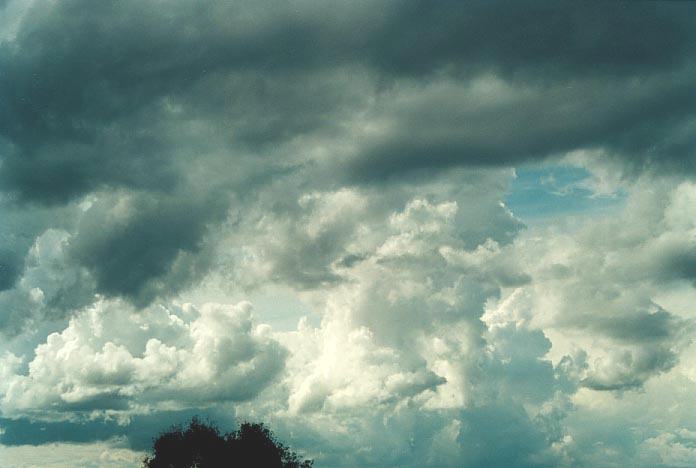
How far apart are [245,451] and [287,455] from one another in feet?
36.2

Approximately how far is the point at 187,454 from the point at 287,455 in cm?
2008

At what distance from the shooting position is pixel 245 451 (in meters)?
174

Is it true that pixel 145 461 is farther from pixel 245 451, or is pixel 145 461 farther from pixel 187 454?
pixel 245 451

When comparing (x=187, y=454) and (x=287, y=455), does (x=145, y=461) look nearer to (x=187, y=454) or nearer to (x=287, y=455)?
(x=187, y=454)

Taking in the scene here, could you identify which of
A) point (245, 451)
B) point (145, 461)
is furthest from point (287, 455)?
point (145, 461)

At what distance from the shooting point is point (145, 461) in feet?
589

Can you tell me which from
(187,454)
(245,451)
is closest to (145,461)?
(187,454)

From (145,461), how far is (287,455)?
28.4 metres

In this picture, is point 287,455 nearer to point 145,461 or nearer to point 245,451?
point 245,451

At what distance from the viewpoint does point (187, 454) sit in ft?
577

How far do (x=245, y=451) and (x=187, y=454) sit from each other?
38.6 ft
